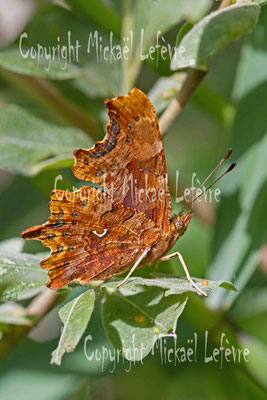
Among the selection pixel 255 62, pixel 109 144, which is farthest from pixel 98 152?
pixel 255 62

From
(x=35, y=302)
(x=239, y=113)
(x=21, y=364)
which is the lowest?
(x=21, y=364)

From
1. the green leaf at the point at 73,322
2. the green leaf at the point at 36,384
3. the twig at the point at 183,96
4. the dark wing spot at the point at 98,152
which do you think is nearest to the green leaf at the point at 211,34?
the twig at the point at 183,96

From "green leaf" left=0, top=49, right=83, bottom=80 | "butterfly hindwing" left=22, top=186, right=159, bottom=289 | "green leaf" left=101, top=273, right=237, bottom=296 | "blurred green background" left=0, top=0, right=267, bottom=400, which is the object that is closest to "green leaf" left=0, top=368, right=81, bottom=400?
"blurred green background" left=0, top=0, right=267, bottom=400

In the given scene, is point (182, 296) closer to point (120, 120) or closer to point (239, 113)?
point (120, 120)

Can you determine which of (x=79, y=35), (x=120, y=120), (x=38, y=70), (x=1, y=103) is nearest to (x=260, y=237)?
(x=120, y=120)

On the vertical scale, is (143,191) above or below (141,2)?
below

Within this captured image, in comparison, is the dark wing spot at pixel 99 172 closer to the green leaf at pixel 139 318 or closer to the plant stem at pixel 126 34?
the green leaf at pixel 139 318
